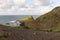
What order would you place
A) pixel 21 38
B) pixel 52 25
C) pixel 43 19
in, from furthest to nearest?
pixel 43 19 → pixel 52 25 → pixel 21 38

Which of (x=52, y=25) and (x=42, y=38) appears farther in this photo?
(x=52, y=25)

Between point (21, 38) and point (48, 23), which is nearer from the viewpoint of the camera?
point (21, 38)

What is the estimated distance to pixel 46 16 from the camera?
79188 millimetres

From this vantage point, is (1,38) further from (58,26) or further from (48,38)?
(58,26)

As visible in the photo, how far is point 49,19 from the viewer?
249 feet

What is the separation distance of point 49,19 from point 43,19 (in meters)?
3.12

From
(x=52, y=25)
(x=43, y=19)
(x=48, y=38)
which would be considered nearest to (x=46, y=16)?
(x=43, y=19)

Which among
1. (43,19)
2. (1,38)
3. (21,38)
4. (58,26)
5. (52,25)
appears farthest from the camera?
(43,19)

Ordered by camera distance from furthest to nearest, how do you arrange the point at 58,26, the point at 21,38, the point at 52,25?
the point at 52,25
the point at 58,26
the point at 21,38

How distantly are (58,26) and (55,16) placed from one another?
8.44 meters

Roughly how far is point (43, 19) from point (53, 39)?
112ft

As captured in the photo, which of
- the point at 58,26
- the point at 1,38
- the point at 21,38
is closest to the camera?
the point at 1,38

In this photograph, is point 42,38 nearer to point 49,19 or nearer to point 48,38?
point 48,38

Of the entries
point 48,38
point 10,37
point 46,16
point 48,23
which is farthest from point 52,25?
point 10,37
